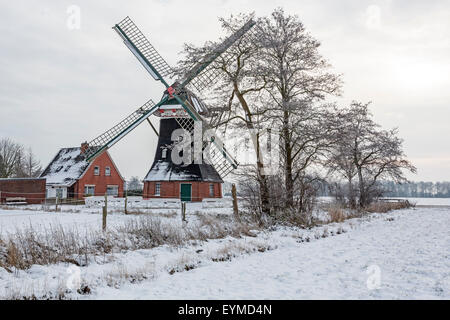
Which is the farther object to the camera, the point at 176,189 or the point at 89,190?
the point at 89,190

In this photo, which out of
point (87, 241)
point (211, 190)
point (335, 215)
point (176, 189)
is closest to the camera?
point (87, 241)

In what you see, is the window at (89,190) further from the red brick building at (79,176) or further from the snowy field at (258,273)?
the snowy field at (258,273)

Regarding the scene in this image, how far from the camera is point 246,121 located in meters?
15.6

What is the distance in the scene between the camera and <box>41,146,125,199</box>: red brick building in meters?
34.7

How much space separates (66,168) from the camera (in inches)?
1444

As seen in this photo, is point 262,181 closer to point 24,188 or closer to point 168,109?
point 168,109

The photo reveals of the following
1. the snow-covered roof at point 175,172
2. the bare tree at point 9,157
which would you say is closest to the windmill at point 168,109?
the snow-covered roof at point 175,172

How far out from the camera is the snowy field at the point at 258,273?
5.77m

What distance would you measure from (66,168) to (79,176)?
3.15m

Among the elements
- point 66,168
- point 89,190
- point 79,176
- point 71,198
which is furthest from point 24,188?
point 89,190

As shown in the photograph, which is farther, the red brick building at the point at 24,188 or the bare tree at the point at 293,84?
the red brick building at the point at 24,188

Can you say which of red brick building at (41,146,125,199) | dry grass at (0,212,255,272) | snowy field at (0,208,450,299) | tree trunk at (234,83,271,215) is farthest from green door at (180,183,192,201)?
snowy field at (0,208,450,299)

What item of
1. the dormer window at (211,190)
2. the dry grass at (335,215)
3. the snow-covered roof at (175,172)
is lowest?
the dry grass at (335,215)
